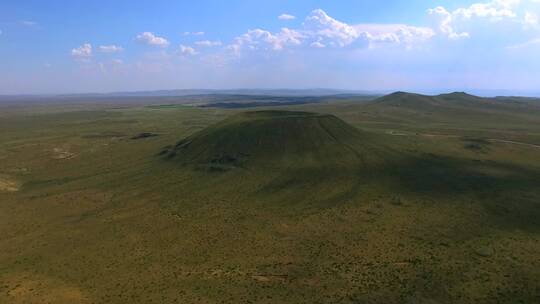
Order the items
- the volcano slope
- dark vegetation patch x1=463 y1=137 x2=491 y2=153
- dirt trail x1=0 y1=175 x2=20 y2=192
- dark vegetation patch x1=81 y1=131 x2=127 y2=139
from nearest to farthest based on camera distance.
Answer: the volcano slope → dirt trail x1=0 y1=175 x2=20 y2=192 → dark vegetation patch x1=463 y1=137 x2=491 y2=153 → dark vegetation patch x1=81 y1=131 x2=127 y2=139

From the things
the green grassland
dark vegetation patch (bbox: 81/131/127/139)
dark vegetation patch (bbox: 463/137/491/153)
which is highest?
dark vegetation patch (bbox: 463/137/491/153)

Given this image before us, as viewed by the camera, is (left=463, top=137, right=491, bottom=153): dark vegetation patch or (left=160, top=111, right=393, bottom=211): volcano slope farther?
(left=463, top=137, right=491, bottom=153): dark vegetation patch

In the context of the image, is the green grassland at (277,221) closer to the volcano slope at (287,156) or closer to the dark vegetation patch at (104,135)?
the volcano slope at (287,156)

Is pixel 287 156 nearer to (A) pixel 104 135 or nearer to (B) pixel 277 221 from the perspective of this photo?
(B) pixel 277 221

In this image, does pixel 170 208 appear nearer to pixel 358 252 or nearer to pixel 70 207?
pixel 70 207

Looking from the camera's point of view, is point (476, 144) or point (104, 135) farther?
point (104, 135)

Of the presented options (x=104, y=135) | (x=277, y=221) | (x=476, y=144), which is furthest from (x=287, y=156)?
(x=104, y=135)

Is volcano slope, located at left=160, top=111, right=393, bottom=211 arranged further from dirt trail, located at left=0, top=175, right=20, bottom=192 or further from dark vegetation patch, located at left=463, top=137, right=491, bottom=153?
dirt trail, located at left=0, top=175, right=20, bottom=192

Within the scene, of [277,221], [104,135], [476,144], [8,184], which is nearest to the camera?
[277,221]

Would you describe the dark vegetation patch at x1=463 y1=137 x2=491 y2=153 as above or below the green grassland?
above

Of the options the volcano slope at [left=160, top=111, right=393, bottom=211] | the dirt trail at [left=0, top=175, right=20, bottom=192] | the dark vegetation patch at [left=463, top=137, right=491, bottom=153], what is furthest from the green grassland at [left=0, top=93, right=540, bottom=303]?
the dark vegetation patch at [left=463, top=137, right=491, bottom=153]
